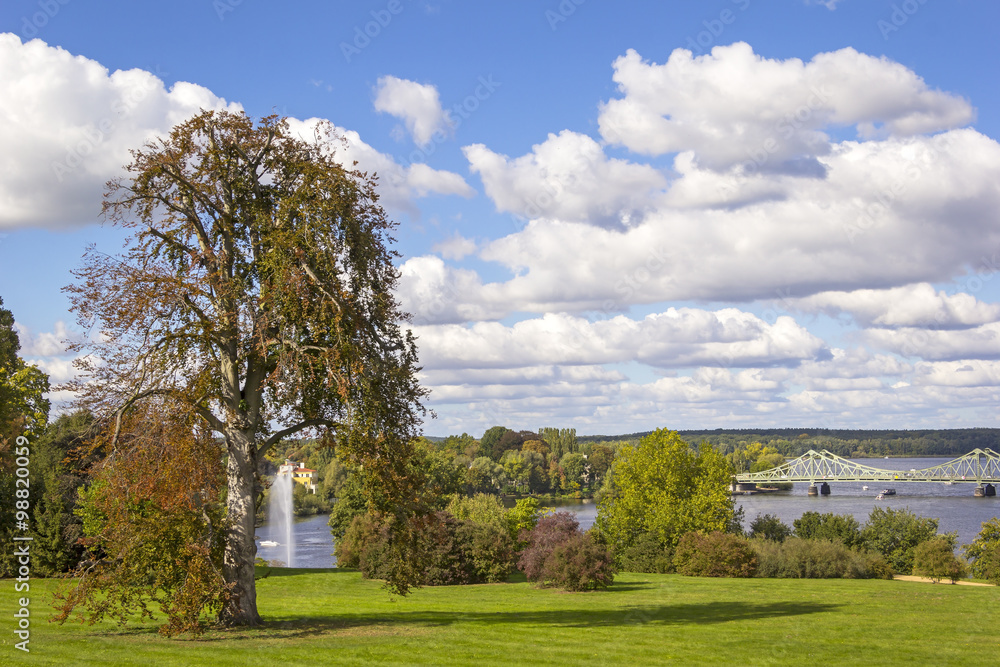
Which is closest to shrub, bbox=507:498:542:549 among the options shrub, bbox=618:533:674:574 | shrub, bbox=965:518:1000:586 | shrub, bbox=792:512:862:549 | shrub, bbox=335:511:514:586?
shrub, bbox=618:533:674:574

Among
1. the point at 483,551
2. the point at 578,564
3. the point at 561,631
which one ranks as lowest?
the point at 483,551

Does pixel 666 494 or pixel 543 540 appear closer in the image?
pixel 543 540

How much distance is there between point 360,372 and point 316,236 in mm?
3037

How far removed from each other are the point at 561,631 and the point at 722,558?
2351cm

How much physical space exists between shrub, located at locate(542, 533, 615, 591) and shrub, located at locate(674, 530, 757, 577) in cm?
1012

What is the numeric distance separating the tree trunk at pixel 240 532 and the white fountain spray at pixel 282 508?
46.5m

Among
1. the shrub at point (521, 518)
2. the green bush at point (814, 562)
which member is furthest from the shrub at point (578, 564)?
the shrub at point (521, 518)

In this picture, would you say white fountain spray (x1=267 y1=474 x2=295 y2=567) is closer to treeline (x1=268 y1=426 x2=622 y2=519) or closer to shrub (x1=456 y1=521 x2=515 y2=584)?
treeline (x1=268 y1=426 x2=622 y2=519)

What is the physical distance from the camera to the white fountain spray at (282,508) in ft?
231

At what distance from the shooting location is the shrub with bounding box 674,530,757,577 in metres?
38.4

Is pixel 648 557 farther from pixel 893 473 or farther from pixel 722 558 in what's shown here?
pixel 893 473

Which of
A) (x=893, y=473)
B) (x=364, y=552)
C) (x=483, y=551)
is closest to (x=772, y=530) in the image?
(x=483, y=551)

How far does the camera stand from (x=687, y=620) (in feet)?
66.4

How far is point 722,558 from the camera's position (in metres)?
38.4
